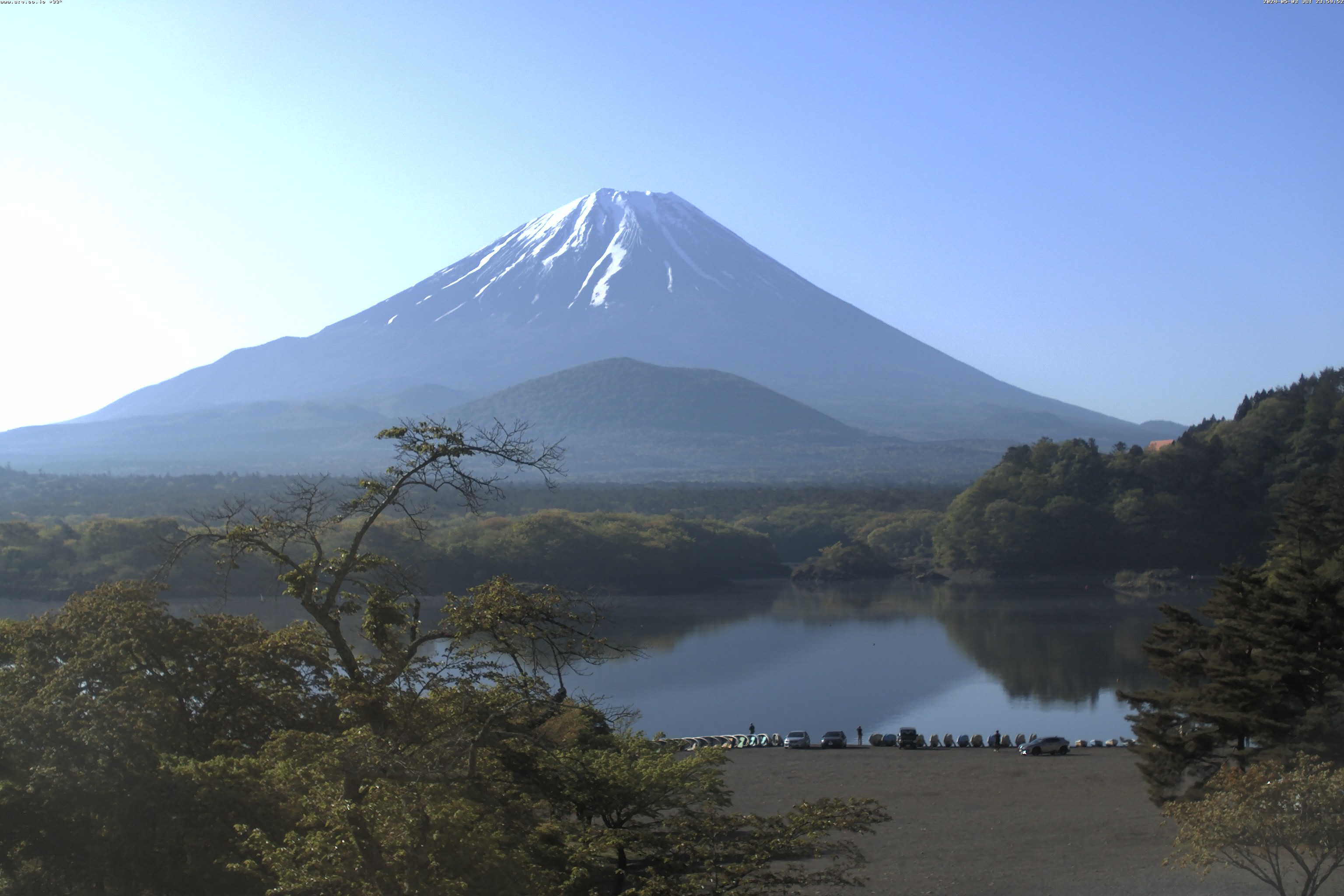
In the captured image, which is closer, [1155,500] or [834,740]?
[834,740]

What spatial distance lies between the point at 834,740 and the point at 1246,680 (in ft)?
25.9

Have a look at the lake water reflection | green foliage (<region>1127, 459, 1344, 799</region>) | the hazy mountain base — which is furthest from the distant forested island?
the hazy mountain base

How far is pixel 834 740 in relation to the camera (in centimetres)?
1923

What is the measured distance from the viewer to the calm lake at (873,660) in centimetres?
2281

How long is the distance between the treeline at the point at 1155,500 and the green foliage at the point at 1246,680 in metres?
31.8

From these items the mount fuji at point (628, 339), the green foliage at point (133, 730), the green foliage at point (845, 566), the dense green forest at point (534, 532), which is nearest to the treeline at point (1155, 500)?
the green foliage at point (845, 566)

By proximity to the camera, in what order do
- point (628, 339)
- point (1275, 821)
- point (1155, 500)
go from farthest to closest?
point (628, 339) < point (1155, 500) < point (1275, 821)

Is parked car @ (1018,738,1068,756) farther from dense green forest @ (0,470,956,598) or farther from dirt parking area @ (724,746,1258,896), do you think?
dense green forest @ (0,470,956,598)

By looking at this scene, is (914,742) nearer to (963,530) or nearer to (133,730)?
(133,730)

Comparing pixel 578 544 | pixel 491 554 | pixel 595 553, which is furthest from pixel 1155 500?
pixel 491 554

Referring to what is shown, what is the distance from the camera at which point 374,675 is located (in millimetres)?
5836

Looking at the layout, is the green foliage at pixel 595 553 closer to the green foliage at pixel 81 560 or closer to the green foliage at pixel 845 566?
the green foliage at pixel 845 566

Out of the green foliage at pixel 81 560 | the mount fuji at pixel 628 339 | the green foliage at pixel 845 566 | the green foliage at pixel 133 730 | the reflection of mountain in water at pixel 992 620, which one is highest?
the mount fuji at pixel 628 339

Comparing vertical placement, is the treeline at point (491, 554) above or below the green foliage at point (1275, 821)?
below
